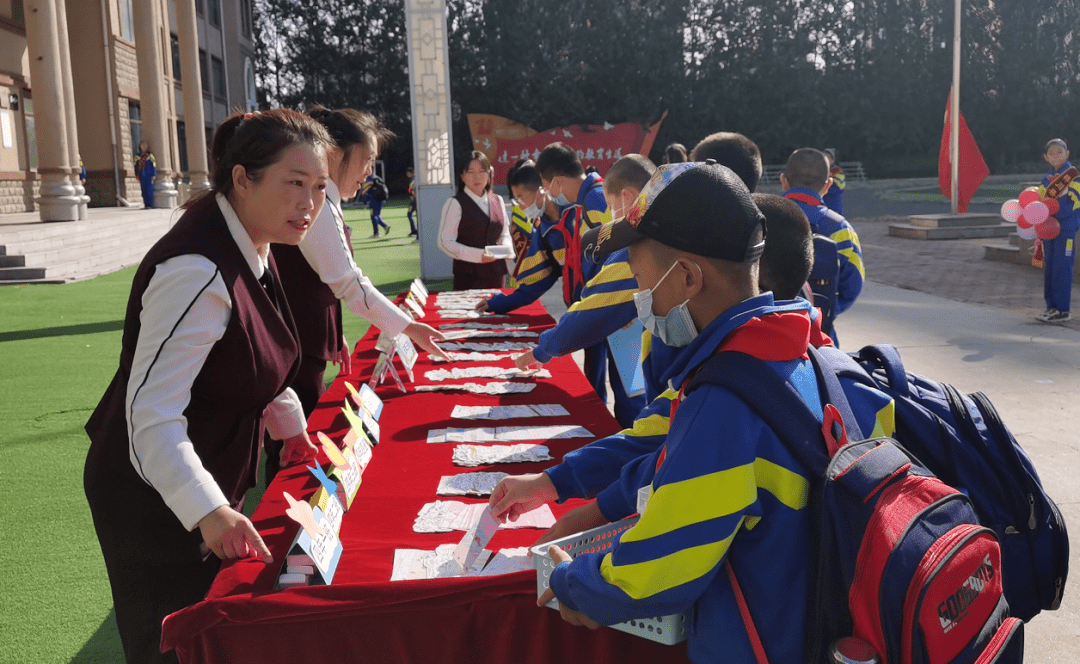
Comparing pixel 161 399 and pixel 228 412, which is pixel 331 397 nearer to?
pixel 228 412

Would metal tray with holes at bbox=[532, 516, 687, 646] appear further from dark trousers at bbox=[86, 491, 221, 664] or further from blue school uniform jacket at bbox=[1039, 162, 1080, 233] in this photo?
blue school uniform jacket at bbox=[1039, 162, 1080, 233]

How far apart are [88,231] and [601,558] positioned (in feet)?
49.5

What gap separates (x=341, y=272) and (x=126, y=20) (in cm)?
2544

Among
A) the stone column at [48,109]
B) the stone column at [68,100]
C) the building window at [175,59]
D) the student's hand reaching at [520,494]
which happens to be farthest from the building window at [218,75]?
the student's hand reaching at [520,494]

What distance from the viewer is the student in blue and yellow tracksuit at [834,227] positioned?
13.0ft

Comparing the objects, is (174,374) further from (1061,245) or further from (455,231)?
(1061,245)

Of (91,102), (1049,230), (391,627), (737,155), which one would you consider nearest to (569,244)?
(737,155)

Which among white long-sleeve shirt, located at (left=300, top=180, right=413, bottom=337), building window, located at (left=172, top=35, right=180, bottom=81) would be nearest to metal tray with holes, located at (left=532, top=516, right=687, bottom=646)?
white long-sleeve shirt, located at (left=300, top=180, right=413, bottom=337)

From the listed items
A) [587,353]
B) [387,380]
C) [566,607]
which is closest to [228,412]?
[566,607]

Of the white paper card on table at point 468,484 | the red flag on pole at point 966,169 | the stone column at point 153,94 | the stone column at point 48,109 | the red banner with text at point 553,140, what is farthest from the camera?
the red banner with text at point 553,140

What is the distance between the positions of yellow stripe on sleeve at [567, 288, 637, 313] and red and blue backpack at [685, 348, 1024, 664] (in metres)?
1.49

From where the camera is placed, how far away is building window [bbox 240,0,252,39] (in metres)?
41.7

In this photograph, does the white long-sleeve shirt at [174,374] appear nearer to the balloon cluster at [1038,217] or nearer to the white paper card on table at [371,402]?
the white paper card on table at [371,402]

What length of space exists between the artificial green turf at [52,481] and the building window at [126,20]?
1694 cm
